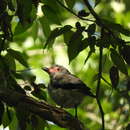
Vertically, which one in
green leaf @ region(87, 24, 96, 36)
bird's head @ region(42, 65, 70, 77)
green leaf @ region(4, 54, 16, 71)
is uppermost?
green leaf @ region(87, 24, 96, 36)

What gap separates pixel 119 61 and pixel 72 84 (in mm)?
1516

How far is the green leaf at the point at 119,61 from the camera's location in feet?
12.0

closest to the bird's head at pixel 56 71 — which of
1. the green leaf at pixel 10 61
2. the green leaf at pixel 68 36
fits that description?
the green leaf at pixel 10 61

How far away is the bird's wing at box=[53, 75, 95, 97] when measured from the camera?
16.1ft

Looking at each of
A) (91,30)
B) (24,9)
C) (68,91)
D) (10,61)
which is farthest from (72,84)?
(24,9)

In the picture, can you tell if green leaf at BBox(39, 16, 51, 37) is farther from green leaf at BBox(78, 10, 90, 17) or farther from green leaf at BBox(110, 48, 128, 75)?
green leaf at BBox(110, 48, 128, 75)

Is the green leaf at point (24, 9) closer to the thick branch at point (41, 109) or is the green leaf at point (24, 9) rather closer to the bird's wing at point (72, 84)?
the thick branch at point (41, 109)

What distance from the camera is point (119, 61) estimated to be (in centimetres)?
366

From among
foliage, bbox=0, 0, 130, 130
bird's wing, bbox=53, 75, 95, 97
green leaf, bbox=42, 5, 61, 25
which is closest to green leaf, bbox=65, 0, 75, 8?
foliage, bbox=0, 0, 130, 130

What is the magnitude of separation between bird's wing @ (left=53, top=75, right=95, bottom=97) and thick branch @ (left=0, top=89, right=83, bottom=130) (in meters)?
1.00

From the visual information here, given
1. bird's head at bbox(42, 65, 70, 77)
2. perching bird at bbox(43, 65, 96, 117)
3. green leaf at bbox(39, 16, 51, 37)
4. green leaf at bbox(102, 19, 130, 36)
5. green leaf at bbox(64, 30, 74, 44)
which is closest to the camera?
green leaf at bbox(102, 19, 130, 36)

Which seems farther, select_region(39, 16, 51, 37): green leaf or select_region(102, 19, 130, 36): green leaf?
select_region(39, 16, 51, 37): green leaf

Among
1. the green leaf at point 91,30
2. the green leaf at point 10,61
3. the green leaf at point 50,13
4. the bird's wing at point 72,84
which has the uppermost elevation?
the green leaf at point 50,13

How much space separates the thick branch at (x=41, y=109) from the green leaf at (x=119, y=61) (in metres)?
0.48
